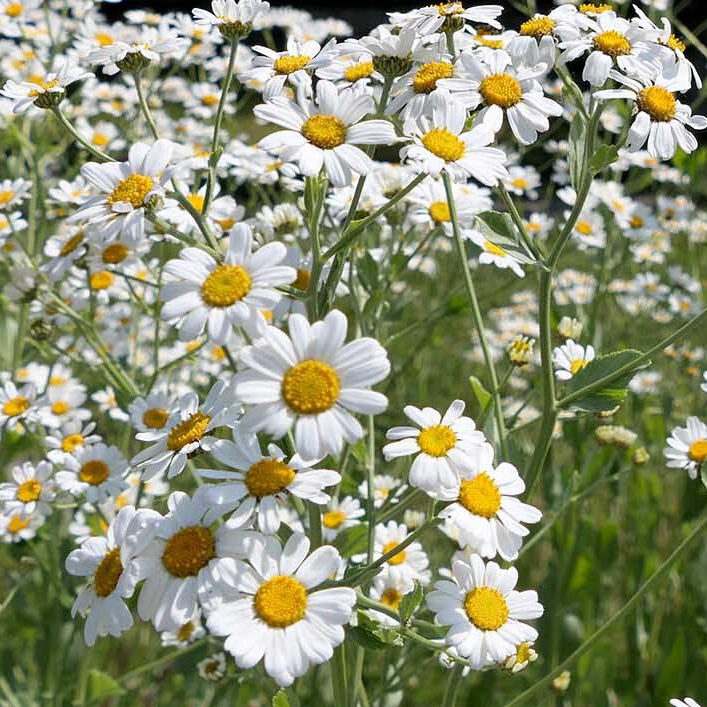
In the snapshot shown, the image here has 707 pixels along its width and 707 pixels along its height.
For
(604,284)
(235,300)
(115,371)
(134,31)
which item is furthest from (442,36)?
(134,31)

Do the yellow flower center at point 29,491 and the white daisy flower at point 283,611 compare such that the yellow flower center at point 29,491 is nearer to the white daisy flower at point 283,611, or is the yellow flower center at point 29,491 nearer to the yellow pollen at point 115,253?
the yellow pollen at point 115,253

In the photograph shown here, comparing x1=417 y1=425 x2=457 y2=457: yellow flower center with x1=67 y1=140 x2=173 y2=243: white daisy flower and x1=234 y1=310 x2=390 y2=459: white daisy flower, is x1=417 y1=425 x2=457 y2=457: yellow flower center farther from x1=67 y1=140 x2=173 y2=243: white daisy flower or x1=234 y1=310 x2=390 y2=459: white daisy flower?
x1=67 y1=140 x2=173 y2=243: white daisy flower

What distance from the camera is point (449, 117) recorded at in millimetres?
797

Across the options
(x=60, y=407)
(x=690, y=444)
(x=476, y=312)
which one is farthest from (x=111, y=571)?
(x=60, y=407)

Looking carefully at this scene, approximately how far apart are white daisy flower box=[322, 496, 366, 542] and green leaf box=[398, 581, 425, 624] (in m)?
0.34

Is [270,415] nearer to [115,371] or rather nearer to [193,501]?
[193,501]

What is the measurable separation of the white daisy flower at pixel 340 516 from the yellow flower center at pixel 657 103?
0.60 m

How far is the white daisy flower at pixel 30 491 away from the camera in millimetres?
1249

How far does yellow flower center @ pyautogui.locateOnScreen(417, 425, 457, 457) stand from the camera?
72cm

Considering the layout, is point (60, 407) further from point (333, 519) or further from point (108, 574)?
point (108, 574)

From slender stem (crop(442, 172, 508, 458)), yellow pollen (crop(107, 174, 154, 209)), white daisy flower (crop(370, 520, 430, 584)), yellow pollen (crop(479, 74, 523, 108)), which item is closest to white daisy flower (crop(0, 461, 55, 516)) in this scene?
white daisy flower (crop(370, 520, 430, 584))

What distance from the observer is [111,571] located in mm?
769

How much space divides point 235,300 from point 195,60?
1.40 metres

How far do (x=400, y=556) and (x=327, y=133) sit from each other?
623 mm
